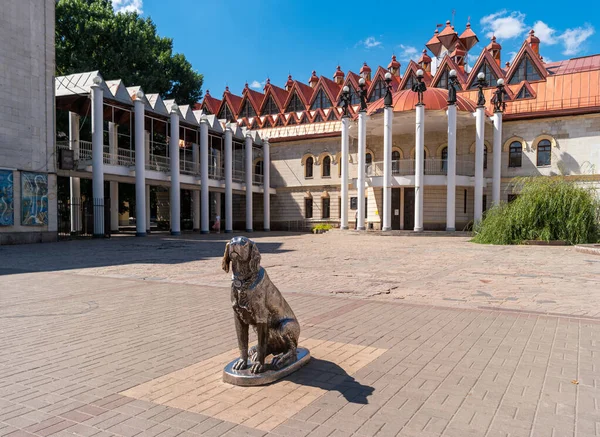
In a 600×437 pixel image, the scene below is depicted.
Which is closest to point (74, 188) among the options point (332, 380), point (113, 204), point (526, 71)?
point (113, 204)

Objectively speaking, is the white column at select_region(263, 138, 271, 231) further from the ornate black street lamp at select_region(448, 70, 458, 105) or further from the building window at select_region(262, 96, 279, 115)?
the ornate black street lamp at select_region(448, 70, 458, 105)

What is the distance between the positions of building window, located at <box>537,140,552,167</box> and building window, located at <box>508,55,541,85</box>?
6777 millimetres

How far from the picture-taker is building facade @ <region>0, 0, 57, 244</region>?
71.4 ft

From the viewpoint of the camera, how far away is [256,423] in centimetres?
332

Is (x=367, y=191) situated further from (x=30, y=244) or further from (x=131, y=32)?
(x=30, y=244)

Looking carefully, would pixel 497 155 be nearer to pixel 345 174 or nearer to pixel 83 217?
pixel 345 174

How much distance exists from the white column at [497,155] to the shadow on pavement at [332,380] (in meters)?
33.7

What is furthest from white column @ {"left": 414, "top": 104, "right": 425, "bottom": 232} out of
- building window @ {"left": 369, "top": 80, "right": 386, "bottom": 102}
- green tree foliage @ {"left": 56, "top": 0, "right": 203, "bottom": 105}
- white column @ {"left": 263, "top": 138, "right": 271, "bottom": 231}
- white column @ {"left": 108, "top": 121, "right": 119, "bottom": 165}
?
green tree foliage @ {"left": 56, "top": 0, "right": 203, "bottom": 105}

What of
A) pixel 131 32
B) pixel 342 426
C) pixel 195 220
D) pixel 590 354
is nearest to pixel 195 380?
pixel 342 426

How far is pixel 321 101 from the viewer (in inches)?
1935

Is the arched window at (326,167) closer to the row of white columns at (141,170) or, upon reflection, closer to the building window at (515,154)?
the row of white columns at (141,170)

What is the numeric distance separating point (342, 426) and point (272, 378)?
1029 mm

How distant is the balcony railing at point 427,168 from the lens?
3600cm

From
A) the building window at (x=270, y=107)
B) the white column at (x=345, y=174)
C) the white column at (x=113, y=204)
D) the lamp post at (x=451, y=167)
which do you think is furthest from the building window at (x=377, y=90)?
the white column at (x=113, y=204)
